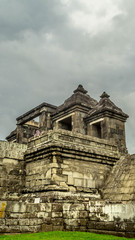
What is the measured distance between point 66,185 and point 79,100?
7.66 meters

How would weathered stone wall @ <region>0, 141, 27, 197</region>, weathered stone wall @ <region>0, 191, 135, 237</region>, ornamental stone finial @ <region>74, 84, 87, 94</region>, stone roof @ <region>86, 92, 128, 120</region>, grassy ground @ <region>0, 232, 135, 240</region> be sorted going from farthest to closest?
1. ornamental stone finial @ <region>74, 84, 87, 94</region>
2. stone roof @ <region>86, 92, 128, 120</region>
3. weathered stone wall @ <region>0, 141, 27, 197</region>
4. weathered stone wall @ <region>0, 191, 135, 237</region>
5. grassy ground @ <region>0, 232, 135, 240</region>

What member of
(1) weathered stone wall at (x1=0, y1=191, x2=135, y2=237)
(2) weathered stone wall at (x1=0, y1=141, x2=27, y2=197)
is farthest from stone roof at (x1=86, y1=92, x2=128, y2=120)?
(1) weathered stone wall at (x1=0, y1=191, x2=135, y2=237)

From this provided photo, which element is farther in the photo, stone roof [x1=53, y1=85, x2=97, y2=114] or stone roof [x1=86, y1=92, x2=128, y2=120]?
stone roof [x1=53, y1=85, x2=97, y2=114]

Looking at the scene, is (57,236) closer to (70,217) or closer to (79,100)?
(70,217)

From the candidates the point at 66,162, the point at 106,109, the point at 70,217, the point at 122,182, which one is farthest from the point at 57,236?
the point at 106,109

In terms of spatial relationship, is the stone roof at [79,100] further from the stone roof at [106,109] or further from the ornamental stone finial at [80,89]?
the stone roof at [106,109]

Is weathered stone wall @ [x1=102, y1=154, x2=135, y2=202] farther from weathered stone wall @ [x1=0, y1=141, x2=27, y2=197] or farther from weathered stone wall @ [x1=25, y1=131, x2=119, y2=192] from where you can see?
weathered stone wall @ [x1=0, y1=141, x2=27, y2=197]

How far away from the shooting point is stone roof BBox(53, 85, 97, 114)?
1586 cm

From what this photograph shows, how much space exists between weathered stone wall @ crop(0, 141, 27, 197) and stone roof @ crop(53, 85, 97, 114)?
6.04 meters

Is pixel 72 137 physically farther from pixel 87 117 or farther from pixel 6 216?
pixel 87 117

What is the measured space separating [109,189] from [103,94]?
7.04 metres

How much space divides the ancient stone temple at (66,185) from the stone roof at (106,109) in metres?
3.07

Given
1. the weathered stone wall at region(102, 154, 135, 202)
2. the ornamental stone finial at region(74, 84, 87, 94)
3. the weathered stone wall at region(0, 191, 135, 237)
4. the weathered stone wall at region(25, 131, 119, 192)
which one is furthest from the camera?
the ornamental stone finial at region(74, 84, 87, 94)

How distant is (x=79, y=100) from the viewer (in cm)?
1592
